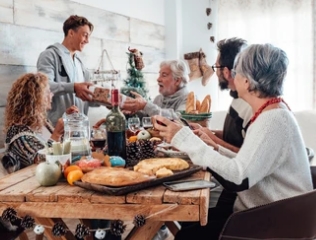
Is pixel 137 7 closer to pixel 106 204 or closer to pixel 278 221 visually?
pixel 278 221

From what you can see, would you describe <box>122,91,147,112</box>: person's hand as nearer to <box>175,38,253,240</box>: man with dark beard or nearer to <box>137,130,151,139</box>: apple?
<box>175,38,253,240</box>: man with dark beard

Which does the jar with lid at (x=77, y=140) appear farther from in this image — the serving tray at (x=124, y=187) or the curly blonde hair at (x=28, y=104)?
the curly blonde hair at (x=28, y=104)

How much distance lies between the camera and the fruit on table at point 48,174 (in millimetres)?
1284

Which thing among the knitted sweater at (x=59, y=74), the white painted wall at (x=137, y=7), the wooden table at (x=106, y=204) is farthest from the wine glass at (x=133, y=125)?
the white painted wall at (x=137, y=7)

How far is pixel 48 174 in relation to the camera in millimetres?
1284

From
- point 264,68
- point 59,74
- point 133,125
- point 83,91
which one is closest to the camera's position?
point 264,68

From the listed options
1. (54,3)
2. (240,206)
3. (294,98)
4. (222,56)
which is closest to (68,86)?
(54,3)

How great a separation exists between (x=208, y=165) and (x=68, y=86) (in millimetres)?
1720

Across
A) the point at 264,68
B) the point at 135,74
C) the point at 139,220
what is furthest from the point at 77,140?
the point at 135,74

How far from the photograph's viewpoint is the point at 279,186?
1.50 meters

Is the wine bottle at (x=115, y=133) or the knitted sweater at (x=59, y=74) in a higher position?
the knitted sweater at (x=59, y=74)

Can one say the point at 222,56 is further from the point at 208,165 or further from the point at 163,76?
the point at 208,165

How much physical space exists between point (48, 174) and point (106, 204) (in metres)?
0.24

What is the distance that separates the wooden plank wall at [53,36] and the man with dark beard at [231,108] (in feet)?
4.62
